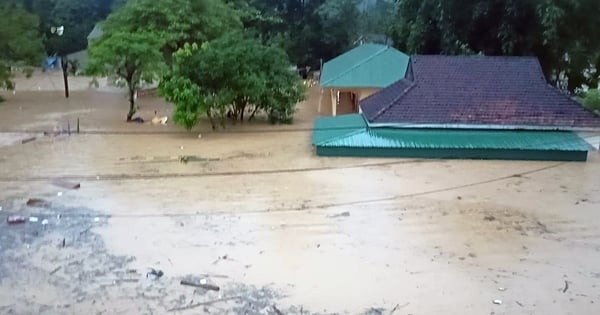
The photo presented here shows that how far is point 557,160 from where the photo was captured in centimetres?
1521

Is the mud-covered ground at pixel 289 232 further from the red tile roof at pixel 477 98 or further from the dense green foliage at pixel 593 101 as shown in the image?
the dense green foliage at pixel 593 101

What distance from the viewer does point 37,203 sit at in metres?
12.0

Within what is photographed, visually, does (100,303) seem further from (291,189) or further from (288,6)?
(288,6)

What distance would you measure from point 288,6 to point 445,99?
17915 millimetres

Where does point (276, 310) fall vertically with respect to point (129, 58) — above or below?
below

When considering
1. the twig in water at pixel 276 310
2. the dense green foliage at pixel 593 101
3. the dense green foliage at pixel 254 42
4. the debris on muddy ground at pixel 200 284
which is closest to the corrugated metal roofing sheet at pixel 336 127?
the dense green foliage at pixel 254 42

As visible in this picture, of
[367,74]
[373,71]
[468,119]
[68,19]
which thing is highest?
[68,19]

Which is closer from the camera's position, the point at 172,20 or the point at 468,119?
the point at 468,119

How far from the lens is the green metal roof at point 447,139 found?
15172 millimetres

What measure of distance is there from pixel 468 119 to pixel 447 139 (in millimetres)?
894

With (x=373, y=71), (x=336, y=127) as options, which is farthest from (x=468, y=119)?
(x=373, y=71)

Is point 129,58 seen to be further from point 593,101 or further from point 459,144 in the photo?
point 593,101

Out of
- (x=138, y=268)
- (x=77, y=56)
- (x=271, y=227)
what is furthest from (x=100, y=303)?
(x=77, y=56)

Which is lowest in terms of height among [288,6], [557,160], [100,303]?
[100,303]
